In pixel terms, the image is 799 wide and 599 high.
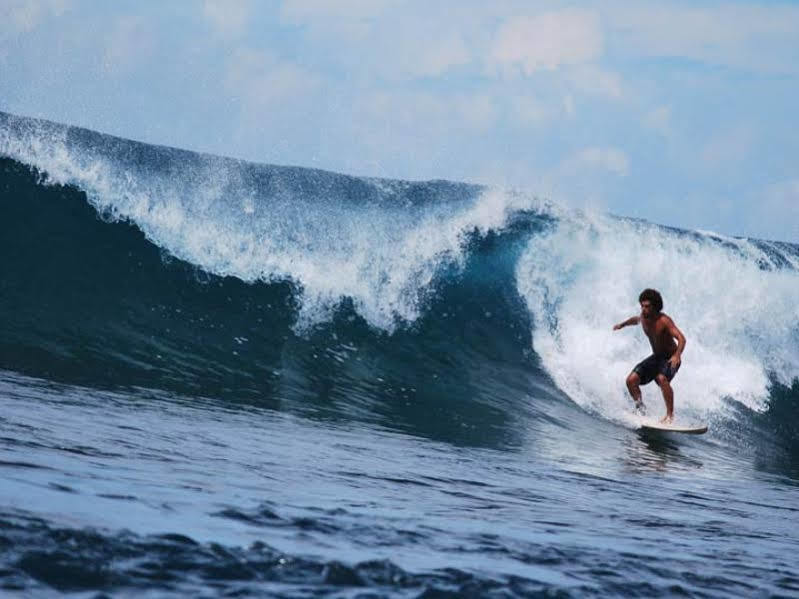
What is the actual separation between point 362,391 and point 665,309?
28.7 ft

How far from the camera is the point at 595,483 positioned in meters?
6.81

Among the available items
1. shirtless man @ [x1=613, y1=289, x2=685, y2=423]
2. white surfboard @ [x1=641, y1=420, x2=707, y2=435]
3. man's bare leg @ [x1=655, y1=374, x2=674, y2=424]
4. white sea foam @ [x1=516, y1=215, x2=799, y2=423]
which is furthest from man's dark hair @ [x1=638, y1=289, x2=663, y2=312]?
white sea foam @ [x1=516, y1=215, x2=799, y2=423]

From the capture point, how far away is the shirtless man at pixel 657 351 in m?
11.0

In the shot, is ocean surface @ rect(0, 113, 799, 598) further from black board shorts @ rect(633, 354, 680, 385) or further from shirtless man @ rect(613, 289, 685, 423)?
black board shorts @ rect(633, 354, 680, 385)

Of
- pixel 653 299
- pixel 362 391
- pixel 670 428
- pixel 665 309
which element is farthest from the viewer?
pixel 665 309

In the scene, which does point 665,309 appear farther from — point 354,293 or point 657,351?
point 657,351

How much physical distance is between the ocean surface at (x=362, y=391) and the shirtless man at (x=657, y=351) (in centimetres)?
40

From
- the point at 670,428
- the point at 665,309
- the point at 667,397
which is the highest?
the point at 665,309

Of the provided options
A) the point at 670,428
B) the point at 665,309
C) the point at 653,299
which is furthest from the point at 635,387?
the point at 665,309

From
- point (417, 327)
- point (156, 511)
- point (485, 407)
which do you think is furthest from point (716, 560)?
point (417, 327)

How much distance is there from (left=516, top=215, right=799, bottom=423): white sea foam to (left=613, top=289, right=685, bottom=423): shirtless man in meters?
0.85

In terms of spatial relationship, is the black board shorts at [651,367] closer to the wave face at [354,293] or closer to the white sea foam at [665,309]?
the wave face at [354,293]

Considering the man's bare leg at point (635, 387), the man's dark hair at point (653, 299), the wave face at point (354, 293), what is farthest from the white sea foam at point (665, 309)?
the man's dark hair at point (653, 299)

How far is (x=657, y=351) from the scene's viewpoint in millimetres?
11258
